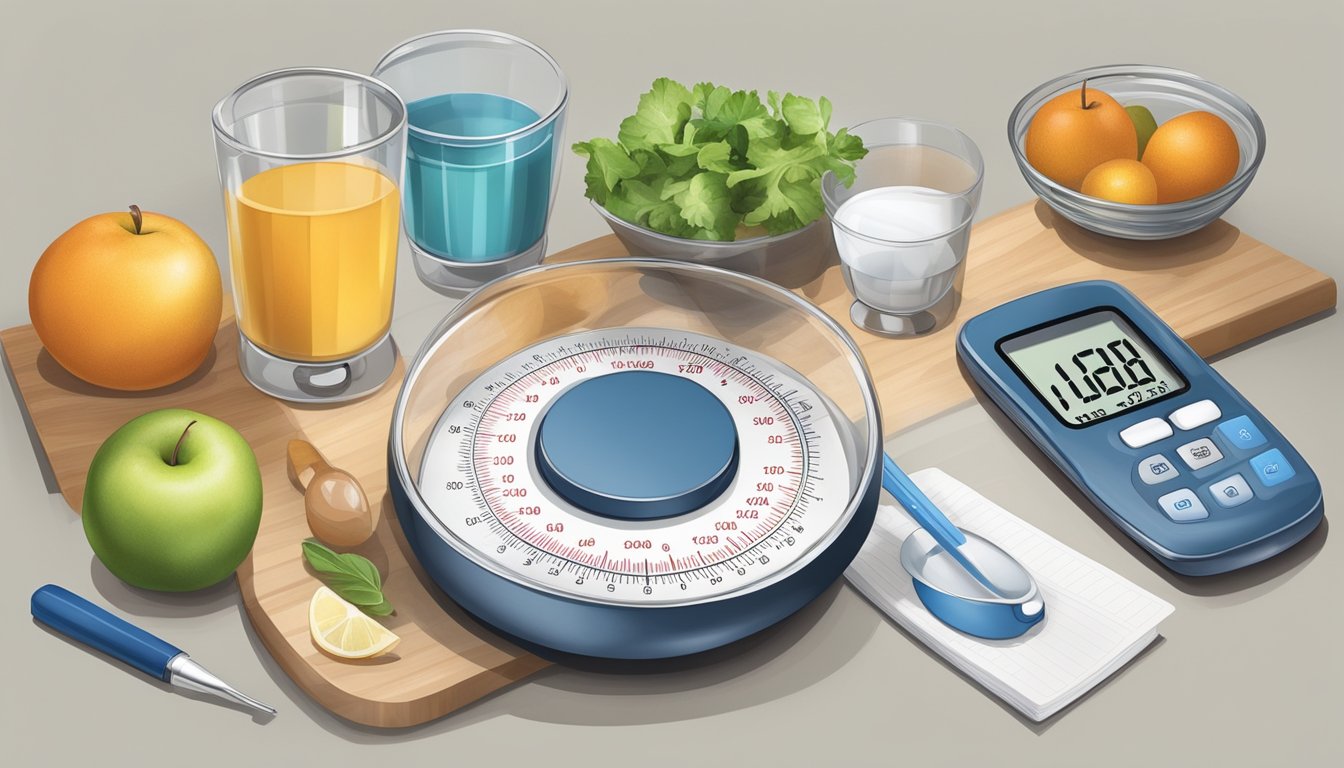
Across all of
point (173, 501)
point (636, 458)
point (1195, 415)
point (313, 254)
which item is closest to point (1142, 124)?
point (1195, 415)

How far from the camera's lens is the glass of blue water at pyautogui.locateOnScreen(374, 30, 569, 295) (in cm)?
206

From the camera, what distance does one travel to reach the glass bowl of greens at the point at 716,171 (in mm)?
2078

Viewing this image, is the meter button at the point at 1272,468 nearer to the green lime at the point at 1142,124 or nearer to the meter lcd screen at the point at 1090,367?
the meter lcd screen at the point at 1090,367

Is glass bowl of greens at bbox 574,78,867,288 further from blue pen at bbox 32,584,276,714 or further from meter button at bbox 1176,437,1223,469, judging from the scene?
blue pen at bbox 32,584,276,714

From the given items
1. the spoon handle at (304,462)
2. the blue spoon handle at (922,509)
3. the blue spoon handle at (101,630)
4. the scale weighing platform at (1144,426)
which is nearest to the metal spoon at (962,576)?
the blue spoon handle at (922,509)

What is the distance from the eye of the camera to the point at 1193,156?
2.18m

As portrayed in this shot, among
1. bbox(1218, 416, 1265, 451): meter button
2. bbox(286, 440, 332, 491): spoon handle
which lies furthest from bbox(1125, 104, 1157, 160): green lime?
bbox(286, 440, 332, 491): spoon handle

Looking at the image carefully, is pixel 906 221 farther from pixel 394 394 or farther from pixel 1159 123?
pixel 394 394

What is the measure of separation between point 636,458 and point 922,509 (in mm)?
294

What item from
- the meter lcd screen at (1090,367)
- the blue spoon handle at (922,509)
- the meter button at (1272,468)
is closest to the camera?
the blue spoon handle at (922,509)

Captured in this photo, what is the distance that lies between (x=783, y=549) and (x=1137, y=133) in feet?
3.23

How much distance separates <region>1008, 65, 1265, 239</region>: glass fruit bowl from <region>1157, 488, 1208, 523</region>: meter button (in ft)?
1.63

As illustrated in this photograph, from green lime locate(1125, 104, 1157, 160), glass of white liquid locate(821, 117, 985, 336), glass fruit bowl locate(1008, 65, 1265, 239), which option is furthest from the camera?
green lime locate(1125, 104, 1157, 160)

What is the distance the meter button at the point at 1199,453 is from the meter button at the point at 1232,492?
0.03 m
